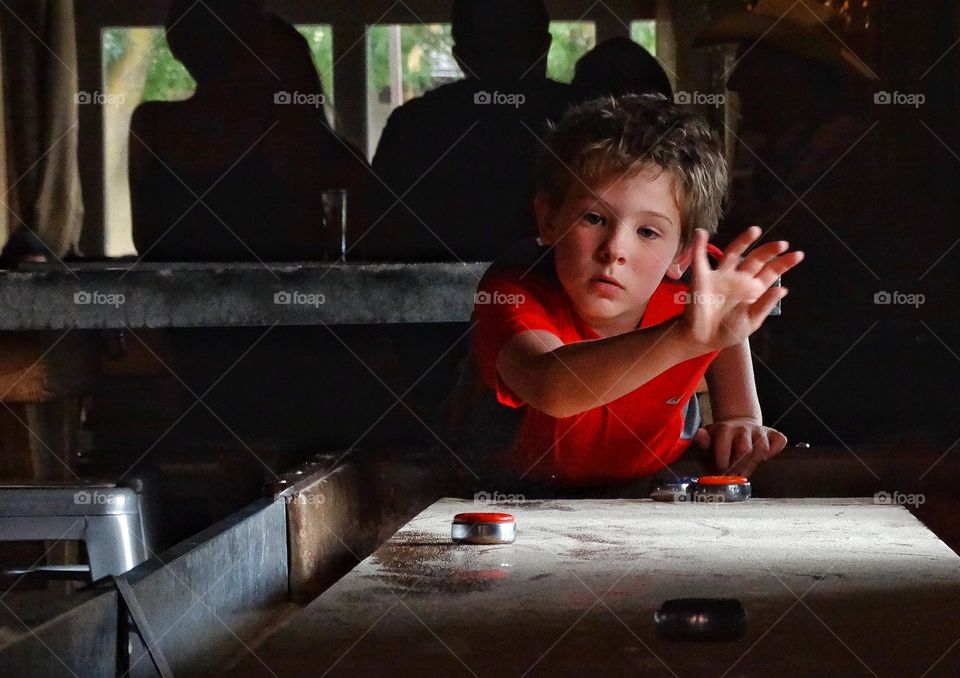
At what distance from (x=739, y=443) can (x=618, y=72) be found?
0.82 m

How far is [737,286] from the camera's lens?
1.62 metres

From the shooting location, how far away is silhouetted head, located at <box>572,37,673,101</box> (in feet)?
8.03

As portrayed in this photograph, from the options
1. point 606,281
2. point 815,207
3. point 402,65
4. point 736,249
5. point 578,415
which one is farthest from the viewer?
point 402,65

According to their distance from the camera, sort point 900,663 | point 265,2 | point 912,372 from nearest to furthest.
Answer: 1. point 900,663
2. point 912,372
3. point 265,2

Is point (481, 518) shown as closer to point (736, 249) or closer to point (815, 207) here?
point (736, 249)

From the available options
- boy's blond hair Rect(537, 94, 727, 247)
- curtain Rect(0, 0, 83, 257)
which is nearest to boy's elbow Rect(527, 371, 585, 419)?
boy's blond hair Rect(537, 94, 727, 247)

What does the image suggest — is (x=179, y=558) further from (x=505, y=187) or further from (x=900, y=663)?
(x=505, y=187)

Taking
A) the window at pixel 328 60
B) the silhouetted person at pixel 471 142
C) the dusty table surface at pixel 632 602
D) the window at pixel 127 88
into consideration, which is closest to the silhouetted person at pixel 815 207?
the window at pixel 328 60

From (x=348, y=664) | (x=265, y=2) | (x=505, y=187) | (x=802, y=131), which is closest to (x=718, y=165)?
(x=802, y=131)

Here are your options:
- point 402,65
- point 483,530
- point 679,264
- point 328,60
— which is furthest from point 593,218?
point 483,530

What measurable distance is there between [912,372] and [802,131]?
21.8 inches

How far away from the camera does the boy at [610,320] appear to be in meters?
2.07

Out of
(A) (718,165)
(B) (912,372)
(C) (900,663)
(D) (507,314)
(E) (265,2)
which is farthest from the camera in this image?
(E) (265,2)

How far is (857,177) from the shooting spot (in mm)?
2479
